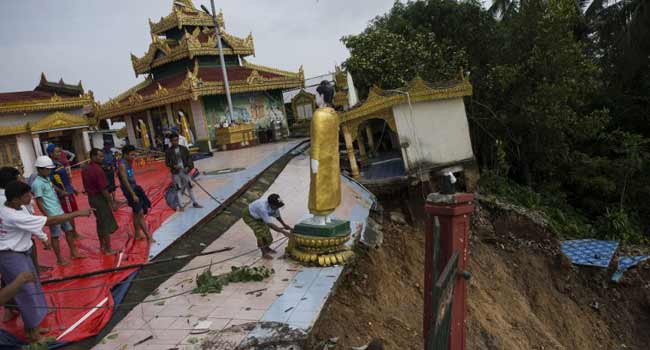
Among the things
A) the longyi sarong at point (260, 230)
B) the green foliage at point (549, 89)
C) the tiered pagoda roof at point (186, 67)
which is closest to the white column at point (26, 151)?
the tiered pagoda roof at point (186, 67)

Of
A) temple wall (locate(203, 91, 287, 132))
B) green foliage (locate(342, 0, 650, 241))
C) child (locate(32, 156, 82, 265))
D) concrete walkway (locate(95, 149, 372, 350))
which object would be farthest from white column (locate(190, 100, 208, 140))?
concrete walkway (locate(95, 149, 372, 350))

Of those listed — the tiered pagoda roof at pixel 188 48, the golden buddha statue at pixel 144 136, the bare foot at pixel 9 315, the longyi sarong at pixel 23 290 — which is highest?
the tiered pagoda roof at pixel 188 48

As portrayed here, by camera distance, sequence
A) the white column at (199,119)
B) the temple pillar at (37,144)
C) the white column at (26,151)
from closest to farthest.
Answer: the white column at (26,151) < the temple pillar at (37,144) < the white column at (199,119)

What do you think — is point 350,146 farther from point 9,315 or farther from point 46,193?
point 9,315

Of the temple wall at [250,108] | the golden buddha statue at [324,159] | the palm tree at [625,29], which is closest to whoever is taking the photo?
the golden buddha statue at [324,159]

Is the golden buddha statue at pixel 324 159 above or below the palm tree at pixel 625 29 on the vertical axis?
below

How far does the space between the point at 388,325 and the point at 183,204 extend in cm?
546

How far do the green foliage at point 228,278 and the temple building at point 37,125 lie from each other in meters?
15.1

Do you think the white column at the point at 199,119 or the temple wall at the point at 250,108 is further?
the temple wall at the point at 250,108

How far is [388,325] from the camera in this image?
5.20 metres

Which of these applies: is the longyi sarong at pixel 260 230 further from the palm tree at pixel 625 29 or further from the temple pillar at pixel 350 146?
the palm tree at pixel 625 29

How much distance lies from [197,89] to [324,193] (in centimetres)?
1361

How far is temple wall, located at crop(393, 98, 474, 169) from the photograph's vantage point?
415 inches

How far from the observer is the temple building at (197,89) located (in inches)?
730
